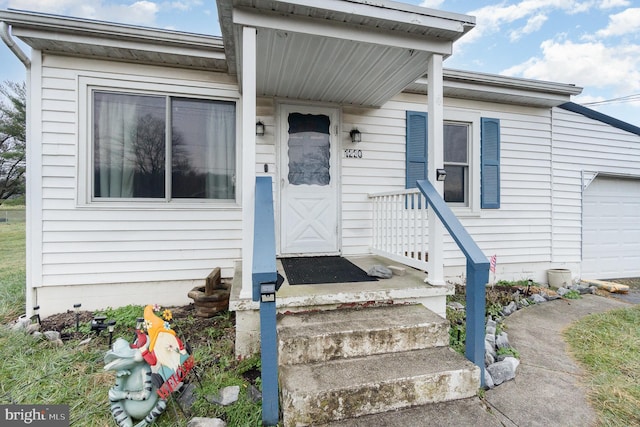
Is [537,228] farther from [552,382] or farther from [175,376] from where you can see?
[175,376]

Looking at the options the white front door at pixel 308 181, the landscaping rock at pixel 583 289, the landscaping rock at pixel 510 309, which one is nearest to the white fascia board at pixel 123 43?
the white front door at pixel 308 181

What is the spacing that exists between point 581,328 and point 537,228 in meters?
2.20

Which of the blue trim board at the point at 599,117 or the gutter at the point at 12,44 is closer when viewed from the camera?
the gutter at the point at 12,44

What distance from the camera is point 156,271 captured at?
3416 mm

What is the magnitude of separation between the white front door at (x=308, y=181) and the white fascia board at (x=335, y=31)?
1530mm

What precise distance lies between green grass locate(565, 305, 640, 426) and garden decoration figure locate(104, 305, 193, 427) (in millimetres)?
2468

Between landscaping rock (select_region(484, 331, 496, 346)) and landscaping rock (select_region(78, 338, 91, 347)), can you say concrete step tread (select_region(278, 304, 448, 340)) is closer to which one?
landscaping rock (select_region(484, 331, 496, 346))

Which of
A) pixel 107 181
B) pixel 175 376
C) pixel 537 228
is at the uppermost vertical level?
pixel 107 181

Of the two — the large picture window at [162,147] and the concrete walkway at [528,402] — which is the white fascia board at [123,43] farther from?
the concrete walkway at [528,402]

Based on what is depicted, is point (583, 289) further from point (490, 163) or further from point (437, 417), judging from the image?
point (437, 417)

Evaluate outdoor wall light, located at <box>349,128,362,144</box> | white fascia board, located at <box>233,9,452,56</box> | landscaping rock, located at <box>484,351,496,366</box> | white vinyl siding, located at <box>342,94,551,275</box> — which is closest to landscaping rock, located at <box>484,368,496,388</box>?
landscaping rock, located at <box>484,351,496,366</box>

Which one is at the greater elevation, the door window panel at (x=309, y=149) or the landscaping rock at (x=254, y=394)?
the door window panel at (x=309, y=149)

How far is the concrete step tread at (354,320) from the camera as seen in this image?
1.91 metres

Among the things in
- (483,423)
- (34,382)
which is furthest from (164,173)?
(483,423)
